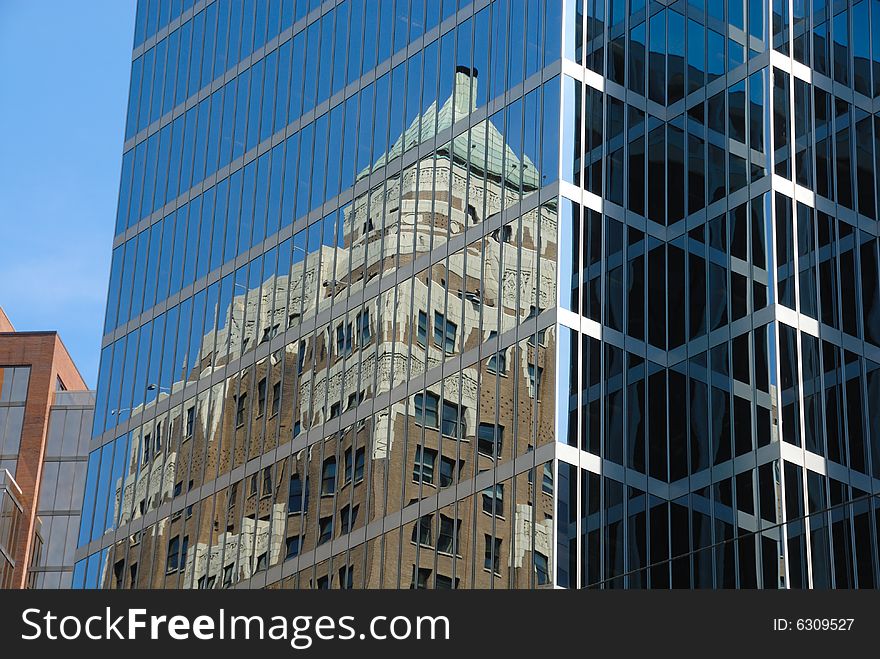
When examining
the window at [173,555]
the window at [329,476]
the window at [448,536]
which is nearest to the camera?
the window at [448,536]

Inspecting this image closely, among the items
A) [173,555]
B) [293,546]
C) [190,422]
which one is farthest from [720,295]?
[173,555]

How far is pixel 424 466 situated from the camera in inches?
2141

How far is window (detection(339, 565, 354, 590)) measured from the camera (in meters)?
55.5

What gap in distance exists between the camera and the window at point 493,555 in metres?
50.7

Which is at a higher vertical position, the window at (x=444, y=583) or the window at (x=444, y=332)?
the window at (x=444, y=332)

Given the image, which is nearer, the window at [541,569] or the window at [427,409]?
the window at [541,569]

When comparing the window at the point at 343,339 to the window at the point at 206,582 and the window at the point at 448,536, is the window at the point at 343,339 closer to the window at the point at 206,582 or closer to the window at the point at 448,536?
the window at the point at 448,536

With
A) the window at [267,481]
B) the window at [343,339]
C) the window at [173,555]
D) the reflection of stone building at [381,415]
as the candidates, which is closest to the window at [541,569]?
the reflection of stone building at [381,415]

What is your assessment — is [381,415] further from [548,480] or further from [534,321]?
[548,480]

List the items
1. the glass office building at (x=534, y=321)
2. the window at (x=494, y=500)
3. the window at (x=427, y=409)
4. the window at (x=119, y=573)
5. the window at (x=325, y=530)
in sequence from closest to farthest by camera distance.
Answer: the window at (x=494, y=500) → the glass office building at (x=534, y=321) → the window at (x=427, y=409) → the window at (x=325, y=530) → the window at (x=119, y=573)

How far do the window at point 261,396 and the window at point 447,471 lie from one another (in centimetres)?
997

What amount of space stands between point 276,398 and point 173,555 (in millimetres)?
6657

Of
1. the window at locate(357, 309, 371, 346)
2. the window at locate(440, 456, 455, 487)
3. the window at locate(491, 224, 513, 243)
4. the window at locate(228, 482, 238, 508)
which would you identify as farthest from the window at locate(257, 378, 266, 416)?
the window at locate(491, 224, 513, 243)

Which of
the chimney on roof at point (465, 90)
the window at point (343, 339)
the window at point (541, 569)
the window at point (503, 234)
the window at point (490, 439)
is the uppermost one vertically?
the chimney on roof at point (465, 90)
